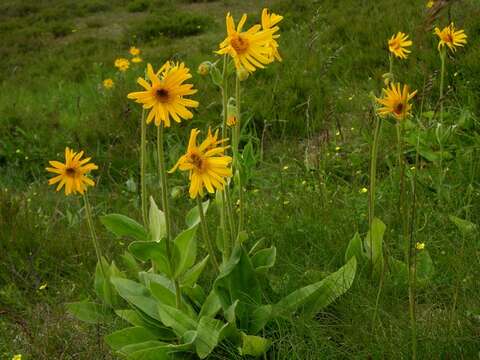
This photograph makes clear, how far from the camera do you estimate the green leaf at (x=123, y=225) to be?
88.6 inches

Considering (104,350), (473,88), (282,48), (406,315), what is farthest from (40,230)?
(282,48)

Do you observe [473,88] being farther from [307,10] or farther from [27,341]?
[307,10]

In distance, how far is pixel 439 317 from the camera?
182cm

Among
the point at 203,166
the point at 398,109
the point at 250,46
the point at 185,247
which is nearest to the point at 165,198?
the point at 203,166

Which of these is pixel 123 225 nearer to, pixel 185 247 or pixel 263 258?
pixel 185 247

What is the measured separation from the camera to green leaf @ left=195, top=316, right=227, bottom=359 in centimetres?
191

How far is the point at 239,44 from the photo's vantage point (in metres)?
1.78

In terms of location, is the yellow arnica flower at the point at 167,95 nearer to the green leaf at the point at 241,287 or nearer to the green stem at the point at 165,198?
the green stem at the point at 165,198

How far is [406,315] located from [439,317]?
0.13 meters

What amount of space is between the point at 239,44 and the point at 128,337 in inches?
39.7

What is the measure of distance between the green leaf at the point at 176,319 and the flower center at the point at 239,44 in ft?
2.61

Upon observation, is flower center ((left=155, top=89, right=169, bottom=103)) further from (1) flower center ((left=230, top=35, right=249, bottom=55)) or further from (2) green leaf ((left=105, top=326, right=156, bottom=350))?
(2) green leaf ((left=105, top=326, right=156, bottom=350))

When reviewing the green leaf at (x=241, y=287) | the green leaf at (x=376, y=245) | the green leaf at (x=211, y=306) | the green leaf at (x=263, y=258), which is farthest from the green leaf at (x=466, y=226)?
the green leaf at (x=211, y=306)

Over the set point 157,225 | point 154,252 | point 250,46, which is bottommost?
point 157,225
